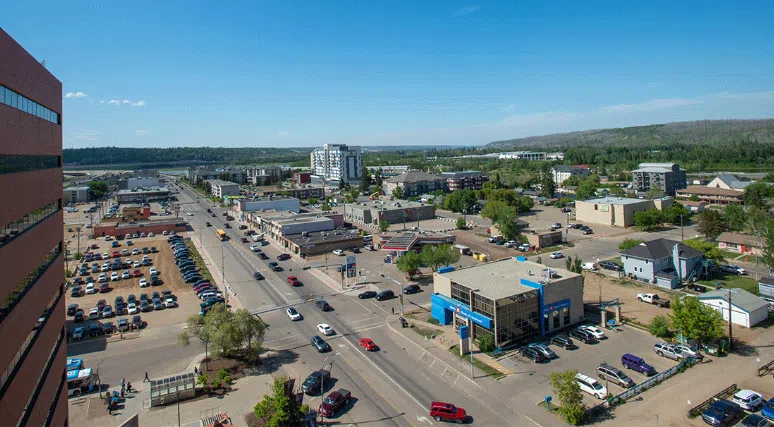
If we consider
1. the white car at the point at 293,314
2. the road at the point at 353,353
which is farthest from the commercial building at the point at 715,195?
the white car at the point at 293,314

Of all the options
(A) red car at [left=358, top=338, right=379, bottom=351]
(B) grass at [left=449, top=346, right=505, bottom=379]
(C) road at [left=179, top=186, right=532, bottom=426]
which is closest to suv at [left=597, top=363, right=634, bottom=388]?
(B) grass at [left=449, top=346, right=505, bottom=379]

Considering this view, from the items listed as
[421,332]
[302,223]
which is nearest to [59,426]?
[421,332]

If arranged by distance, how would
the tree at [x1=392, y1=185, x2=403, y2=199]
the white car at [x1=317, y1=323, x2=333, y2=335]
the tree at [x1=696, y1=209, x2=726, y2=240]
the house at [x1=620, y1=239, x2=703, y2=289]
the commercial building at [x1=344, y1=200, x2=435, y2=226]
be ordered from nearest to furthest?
the white car at [x1=317, y1=323, x2=333, y2=335] < the house at [x1=620, y1=239, x2=703, y2=289] < the tree at [x1=696, y1=209, x2=726, y2=240] < the commercial building at [x1=344, y1=200, x2=435, y2=226] < the tree at [x1=392, y1=185, x2=403, y2=199]

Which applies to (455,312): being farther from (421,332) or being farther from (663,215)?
(663,215)

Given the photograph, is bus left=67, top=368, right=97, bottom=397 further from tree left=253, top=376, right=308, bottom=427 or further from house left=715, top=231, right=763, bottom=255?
house left=715, top=231, right=763, bottom=255

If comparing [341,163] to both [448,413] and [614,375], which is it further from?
[448,413]
